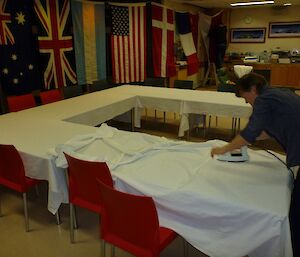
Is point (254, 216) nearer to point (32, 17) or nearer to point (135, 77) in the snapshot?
point (32, 17)

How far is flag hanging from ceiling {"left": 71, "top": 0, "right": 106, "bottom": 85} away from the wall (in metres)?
4.92

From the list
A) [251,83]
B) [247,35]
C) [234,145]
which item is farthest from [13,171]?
[247,35]

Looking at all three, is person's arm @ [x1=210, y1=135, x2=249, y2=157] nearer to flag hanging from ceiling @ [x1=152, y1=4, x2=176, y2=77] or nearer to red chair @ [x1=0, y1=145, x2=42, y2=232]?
red chair @ [x1=0, y1=145, x2=42, y2=232]

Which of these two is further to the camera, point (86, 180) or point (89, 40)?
point (89, 40)

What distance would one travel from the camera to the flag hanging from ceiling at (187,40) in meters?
7.40

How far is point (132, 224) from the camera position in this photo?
5.08 feet

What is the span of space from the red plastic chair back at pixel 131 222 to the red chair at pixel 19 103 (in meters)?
2.56

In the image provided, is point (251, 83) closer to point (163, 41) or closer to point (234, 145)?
point (234, 145)

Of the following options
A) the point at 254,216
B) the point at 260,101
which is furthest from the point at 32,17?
the point at 254,216

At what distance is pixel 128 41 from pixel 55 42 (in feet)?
5.41

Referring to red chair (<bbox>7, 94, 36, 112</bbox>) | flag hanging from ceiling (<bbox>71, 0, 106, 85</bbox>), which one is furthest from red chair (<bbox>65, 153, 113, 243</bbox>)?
flag hanging from ceiling (<bbox>71, 0, 106, 85</bbox>)

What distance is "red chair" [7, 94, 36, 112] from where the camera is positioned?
370 centimetres

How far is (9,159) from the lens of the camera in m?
2.31

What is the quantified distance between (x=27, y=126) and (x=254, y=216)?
7.56 feet
